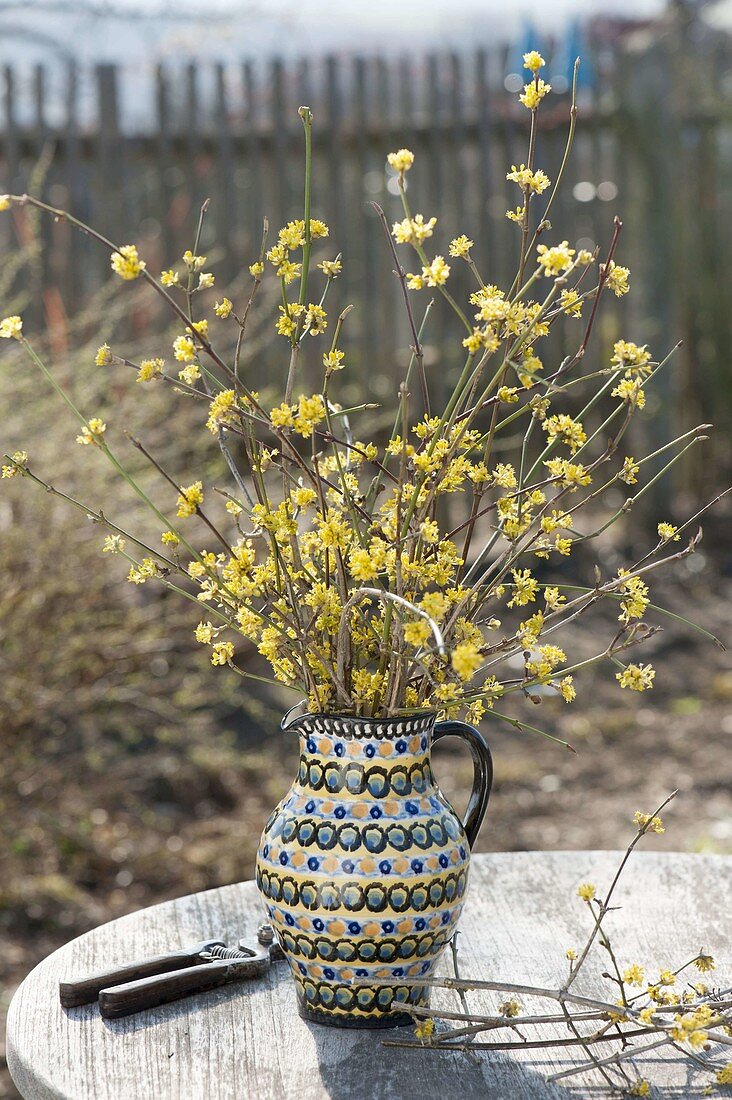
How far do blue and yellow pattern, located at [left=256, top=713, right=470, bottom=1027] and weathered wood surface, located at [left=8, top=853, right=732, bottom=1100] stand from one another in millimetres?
67

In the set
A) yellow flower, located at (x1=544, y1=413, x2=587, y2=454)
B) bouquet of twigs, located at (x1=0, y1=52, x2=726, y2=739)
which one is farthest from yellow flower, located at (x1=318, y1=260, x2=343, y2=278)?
yellow flower, located at (x1=544, y1=413, x2=587, y2=454)

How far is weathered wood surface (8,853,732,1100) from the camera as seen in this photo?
1.12m

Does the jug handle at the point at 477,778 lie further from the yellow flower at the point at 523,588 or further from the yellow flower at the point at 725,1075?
the yellow flower at the point at 725,1075

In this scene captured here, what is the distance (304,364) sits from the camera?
4871mm

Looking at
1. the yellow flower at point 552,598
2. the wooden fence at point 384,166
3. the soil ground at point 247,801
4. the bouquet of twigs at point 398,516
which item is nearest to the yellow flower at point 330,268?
the bouquet of twigs at point 398,516

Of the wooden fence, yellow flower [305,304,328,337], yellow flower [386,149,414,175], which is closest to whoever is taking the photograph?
yellow flower [386,149,414,175]

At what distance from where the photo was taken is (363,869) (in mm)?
1142

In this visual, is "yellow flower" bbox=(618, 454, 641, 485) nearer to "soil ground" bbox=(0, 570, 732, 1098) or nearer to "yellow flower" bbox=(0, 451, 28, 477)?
"yellow flower" bbox=(0, 451, 28, 477)

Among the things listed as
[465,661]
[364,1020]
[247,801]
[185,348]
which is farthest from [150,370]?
[247,801]

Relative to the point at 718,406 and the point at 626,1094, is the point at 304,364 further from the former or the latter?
the point at 626,1094

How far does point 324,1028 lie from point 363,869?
0.60 ft

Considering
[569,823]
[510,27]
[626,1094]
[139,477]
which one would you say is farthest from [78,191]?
[626,1094]

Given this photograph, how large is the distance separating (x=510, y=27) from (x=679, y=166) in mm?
2168

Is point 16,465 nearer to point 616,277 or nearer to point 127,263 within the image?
point 127,263
